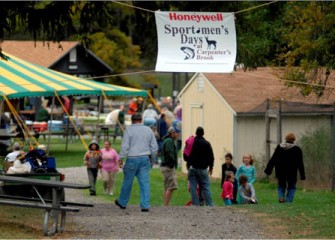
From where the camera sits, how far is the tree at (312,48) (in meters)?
20.4

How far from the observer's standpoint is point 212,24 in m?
17.0

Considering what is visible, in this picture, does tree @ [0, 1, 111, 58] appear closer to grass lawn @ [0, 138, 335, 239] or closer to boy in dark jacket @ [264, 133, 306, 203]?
grass lawn @ [0, 138, 335, 239]

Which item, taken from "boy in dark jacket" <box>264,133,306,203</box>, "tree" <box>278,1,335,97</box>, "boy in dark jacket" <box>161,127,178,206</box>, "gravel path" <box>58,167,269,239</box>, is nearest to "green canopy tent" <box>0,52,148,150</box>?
"boy in dark jacket" <box>161,127,178,206</box>

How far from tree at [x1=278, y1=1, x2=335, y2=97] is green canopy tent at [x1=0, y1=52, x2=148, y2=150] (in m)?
8.81

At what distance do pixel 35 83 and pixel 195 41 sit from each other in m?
12.7

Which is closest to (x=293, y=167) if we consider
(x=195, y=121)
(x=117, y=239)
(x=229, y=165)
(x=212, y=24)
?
(x=229, y=165)

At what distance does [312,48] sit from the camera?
67.2 feet

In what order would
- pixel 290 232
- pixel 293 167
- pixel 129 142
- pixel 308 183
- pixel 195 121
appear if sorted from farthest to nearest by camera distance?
pixel 195 121 < pixel 308 183 < pixel 293 167 < pixel 129 142 < pixel 290 232

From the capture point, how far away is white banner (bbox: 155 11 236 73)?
16.9m

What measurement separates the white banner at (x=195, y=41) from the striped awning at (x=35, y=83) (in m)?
10.6

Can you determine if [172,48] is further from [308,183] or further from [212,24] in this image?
[308,183]

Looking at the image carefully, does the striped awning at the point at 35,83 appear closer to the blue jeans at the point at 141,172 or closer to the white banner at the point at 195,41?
the white banner at the point at 195,41

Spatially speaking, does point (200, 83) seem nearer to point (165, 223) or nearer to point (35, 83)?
point (35, 83)

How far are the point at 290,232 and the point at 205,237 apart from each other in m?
1.26
